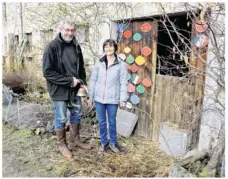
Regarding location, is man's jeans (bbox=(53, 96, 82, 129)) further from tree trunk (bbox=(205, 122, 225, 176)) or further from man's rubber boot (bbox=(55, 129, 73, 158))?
tree trunk (bbox=(205, 122, 225, 176))

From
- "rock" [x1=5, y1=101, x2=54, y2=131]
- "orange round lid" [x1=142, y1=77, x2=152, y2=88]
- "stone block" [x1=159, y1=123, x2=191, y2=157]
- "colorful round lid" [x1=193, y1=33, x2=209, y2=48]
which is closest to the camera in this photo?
"colorful round lid" [x1=193, y1=33, x2=209, y2=48]

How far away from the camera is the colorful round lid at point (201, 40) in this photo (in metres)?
3.59

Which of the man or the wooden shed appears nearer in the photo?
the man

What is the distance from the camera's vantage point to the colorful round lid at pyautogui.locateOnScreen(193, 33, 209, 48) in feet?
11.8

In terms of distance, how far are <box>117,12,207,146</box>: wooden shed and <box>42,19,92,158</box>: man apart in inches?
49.6

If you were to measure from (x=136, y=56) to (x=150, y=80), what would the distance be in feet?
1.63

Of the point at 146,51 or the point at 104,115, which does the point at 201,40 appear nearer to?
the point at 146,51

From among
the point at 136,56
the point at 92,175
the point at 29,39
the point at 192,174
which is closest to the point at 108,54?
the point at 136,56

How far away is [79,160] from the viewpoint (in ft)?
12.2

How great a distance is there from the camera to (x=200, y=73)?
11.9ft

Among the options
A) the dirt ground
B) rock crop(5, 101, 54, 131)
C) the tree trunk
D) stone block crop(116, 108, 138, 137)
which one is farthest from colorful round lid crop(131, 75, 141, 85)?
the tree trunk

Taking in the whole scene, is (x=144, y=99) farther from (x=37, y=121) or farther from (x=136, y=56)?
(x=37, y=121)

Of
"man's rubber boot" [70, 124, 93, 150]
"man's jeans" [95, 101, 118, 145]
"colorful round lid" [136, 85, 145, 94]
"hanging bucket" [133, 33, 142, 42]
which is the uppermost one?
"hanging bucket" [133, 33, 142, 42]

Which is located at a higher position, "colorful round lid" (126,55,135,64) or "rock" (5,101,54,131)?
"colorful round lid" (126,55,135,64)
